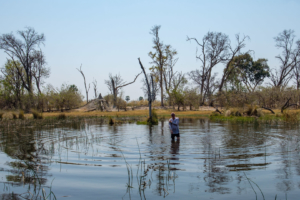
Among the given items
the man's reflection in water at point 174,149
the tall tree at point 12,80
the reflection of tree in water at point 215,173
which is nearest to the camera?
the reflection of tree in water at point 215,173

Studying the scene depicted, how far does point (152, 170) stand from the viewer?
25.7ft

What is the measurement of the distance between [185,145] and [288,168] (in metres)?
4.92

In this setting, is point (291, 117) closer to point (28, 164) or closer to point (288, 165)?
point (288, 165)

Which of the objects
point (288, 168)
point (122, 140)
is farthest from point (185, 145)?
point (288, 168)

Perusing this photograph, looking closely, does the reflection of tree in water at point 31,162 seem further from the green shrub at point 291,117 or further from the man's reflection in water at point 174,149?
the green shrub at point 291,117

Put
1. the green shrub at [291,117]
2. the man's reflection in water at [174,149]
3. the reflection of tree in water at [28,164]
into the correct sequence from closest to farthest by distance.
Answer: the reflection of tree in water at [28,164] → the man's reflection in water at [174,149] → the green shrub at [291,117]

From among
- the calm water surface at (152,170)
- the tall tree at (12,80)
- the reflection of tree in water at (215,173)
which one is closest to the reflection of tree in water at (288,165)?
the calm water surface at (152,170)

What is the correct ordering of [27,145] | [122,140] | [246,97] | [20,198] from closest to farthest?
[20,198]
[27,145]
[122,140]
[246,97]

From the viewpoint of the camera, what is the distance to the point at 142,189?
613 cm

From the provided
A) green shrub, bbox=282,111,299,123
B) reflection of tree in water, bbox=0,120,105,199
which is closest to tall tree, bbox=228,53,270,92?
green shrub, bbox=282,111,299,123

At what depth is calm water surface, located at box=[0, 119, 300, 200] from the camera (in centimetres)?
605

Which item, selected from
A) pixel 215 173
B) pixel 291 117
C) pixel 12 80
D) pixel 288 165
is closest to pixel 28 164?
pixel 215 173

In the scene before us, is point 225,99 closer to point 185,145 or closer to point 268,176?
point 185,145

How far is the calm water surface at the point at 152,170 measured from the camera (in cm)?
605
